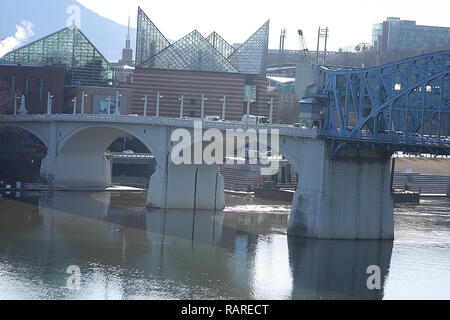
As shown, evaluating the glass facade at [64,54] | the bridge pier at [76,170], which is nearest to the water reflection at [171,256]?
the bridge pier at [76,170]

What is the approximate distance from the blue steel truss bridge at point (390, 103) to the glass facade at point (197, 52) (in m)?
60.0

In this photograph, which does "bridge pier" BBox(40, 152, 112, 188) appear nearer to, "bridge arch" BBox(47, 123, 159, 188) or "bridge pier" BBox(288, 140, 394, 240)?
"bridge arch" BBox(47, 123, 159, 188)

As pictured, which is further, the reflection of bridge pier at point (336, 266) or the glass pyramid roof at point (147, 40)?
the glass pyramid roof at point (147, 40)

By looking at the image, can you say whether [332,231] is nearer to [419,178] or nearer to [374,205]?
[374,205]

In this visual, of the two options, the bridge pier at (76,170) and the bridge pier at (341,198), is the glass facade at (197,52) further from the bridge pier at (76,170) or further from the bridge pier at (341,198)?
the bridge pier at (341,198)

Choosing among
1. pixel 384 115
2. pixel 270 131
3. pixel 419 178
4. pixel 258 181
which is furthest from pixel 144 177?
pixel 384 115

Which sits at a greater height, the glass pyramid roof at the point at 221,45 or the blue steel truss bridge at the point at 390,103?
the glass pyramid roof at the point at 221,45

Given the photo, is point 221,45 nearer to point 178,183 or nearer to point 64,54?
point 64,54

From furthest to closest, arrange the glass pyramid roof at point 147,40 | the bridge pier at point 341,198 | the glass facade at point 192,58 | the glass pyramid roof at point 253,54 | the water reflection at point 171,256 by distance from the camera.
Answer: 1. the glass pyramid roof at point 253,54
2. the glass pyramid roof at point 147,40
3. the glass facade at point 192,58
4. the bridge pier at point 341,198
5. the water reflection at point 171,256

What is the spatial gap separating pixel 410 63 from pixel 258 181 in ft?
146

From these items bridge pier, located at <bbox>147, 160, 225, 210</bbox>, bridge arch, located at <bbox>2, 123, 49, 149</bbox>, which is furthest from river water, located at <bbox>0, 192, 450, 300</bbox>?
bridge arch, located at <bbox>2, 123, 49, 149</bbox>

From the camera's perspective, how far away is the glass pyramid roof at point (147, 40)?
138 meters

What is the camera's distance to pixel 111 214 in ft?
271

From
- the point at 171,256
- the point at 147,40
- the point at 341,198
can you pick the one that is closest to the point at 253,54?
the point at 147,40
